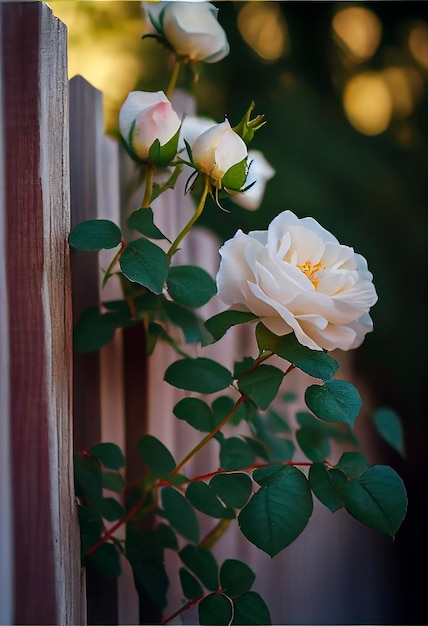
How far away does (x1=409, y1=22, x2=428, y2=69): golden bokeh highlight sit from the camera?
4.47 ft

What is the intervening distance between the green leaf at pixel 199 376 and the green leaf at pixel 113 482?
0.22 m

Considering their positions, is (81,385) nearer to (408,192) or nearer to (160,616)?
(160,616)

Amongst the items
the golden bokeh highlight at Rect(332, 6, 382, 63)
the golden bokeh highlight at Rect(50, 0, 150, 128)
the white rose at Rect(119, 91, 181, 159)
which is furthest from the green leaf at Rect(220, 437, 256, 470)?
the golden bokeh highlight at Rect(332, 6, 382, 63)

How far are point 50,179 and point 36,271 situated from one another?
88mm

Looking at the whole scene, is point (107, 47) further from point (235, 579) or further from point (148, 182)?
point (235, 579)

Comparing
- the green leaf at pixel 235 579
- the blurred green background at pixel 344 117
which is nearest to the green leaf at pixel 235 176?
the green leaf at pixel 235 579

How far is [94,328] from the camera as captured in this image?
0.75 metres

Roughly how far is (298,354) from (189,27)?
1.43ft

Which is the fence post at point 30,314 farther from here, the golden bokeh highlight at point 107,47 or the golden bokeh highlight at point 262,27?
the golden bokeh highlight at point 262,27

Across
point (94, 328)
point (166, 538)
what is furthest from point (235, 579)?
point (94, 328)

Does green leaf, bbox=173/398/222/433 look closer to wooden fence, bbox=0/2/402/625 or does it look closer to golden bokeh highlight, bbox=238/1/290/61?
wooden fence, bbox=0/2/402/625

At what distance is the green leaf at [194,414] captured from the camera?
68 cm

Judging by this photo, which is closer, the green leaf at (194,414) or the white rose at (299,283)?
the white rose at (299,283)

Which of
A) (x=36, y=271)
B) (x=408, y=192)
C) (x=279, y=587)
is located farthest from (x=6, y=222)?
(x=408, y=192)
